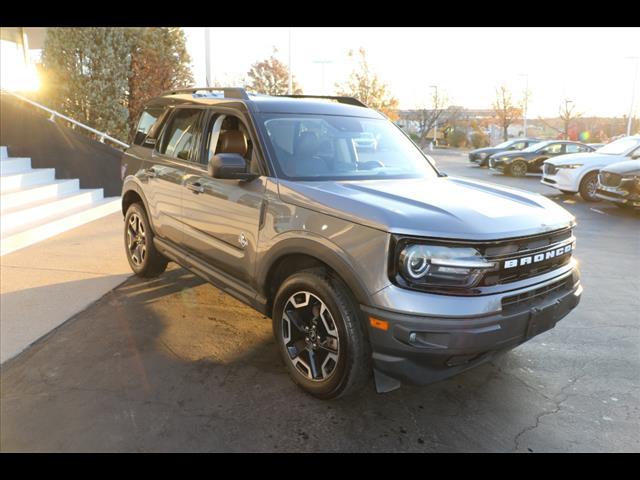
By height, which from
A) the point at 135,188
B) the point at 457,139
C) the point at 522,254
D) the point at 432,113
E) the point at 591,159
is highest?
the point at 432,113

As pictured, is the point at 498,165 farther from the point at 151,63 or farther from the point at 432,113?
the point at 432,113

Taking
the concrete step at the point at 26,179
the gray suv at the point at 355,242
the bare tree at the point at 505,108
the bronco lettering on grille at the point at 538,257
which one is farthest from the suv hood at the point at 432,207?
the bare tree at the point at 505,108

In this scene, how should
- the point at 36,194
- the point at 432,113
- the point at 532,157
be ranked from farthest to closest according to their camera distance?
1. the point at 432,113
2. the point at 532,157
3. the point at 36,194

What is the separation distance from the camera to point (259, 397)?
3127mm

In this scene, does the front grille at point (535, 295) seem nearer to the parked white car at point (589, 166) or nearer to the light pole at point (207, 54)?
the parked white car at point (589, 166)

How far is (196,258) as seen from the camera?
4270mm

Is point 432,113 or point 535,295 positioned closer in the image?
point 535,295

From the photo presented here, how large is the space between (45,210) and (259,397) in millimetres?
6184

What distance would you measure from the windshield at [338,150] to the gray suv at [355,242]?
12 millimetres

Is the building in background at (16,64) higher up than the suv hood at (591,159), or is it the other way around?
the building in background at (16,64)

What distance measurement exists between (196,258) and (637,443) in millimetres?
3403

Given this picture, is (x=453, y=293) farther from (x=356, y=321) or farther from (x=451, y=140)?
(x=451, y=140)

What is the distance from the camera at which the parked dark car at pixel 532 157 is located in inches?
721

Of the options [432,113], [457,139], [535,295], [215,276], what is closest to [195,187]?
[215,276]
